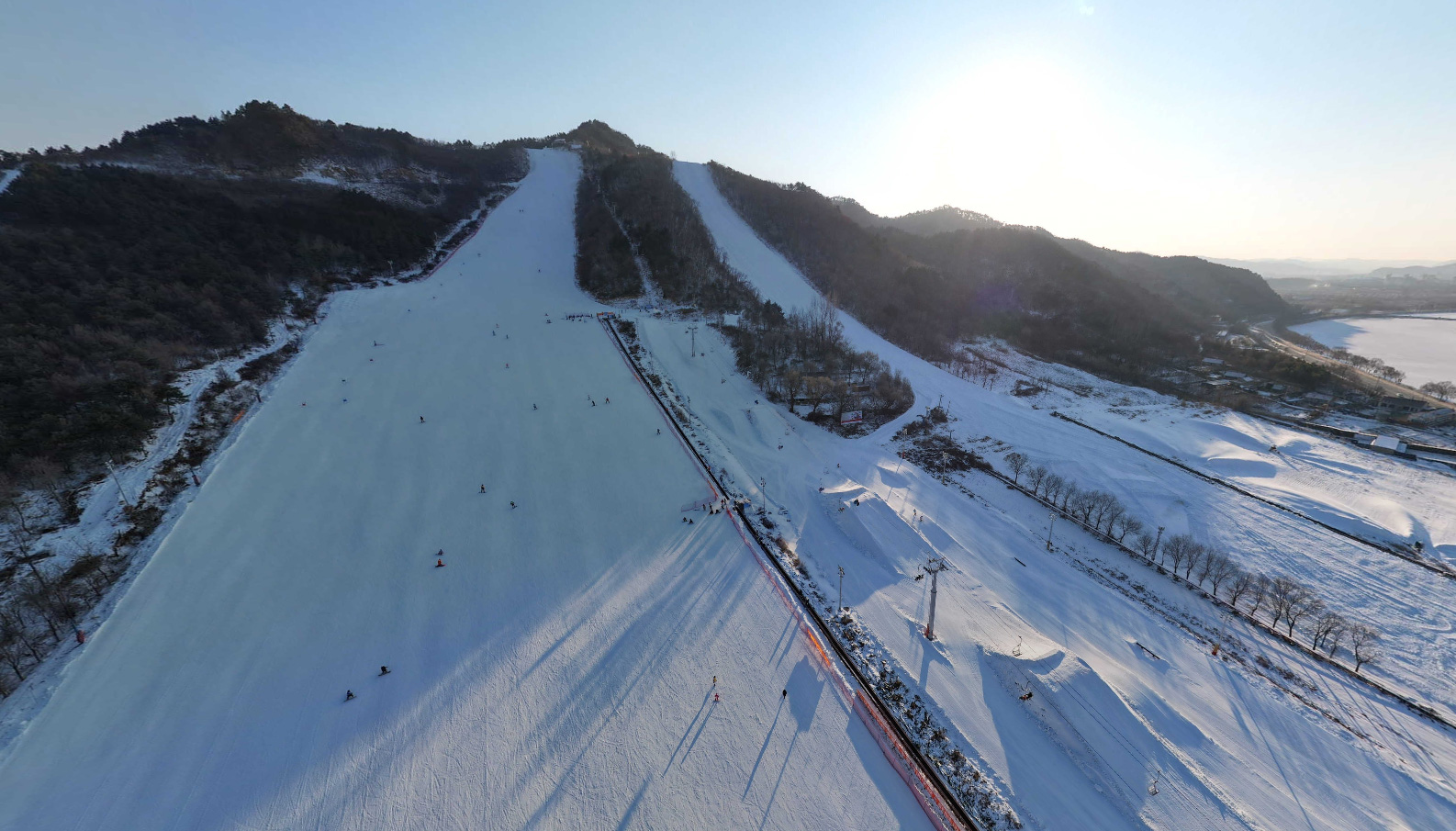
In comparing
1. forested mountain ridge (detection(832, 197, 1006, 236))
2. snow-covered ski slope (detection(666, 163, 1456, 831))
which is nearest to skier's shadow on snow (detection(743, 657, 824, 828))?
snow-covered ski slope (detection(666, 163, 1456, 831))

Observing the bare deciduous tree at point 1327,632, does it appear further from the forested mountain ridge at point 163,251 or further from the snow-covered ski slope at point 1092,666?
the forested mountain ridge at point 163,251

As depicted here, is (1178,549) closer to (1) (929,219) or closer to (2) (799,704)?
Answer: (2) (799,704)

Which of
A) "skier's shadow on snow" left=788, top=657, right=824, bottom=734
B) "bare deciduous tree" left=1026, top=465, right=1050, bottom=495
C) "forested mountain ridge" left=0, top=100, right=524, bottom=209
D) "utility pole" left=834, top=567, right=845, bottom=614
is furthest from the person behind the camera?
"forested mountain ridge" left=0, top=100, right=524, bottom=209

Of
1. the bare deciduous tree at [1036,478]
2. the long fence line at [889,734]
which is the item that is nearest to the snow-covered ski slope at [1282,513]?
the bare deciduous tree at [1036,478]

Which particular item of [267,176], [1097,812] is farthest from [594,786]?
[267,176]

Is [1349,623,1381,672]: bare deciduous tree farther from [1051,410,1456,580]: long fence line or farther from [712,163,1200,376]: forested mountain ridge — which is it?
[712,163,1200,376]: forested mountain ridge

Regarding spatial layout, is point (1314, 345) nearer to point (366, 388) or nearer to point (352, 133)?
point (366, 388)
